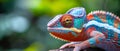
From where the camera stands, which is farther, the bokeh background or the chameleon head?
the bokeh background

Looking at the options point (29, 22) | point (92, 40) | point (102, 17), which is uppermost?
point (29, 22)

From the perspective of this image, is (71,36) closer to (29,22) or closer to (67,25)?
(67,25)

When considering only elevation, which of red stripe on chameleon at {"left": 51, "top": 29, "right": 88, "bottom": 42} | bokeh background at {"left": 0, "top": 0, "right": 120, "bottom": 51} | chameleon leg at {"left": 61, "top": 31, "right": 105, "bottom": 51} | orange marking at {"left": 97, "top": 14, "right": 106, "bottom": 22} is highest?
bokeh background at {"left": 0, "top": 0, "right": 120, "bottom": 51}

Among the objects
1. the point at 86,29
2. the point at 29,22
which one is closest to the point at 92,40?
the point at 86,29

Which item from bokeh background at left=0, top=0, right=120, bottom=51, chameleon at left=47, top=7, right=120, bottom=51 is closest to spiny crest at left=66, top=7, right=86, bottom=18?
chameleon at left=47, top=7, right=120, bottom=51

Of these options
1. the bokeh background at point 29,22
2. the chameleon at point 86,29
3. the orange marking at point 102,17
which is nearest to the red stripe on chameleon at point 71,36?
the chameleon at point 86,29

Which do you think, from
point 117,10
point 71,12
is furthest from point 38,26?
point 71,12

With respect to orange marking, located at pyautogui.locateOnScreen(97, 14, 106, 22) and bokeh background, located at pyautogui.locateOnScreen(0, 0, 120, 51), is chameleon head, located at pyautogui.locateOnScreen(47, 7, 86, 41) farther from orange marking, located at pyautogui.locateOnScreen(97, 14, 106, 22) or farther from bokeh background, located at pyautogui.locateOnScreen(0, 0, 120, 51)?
bokeh background, located at pyautogui.locateOnScreen(0, 0, 120, 51)
